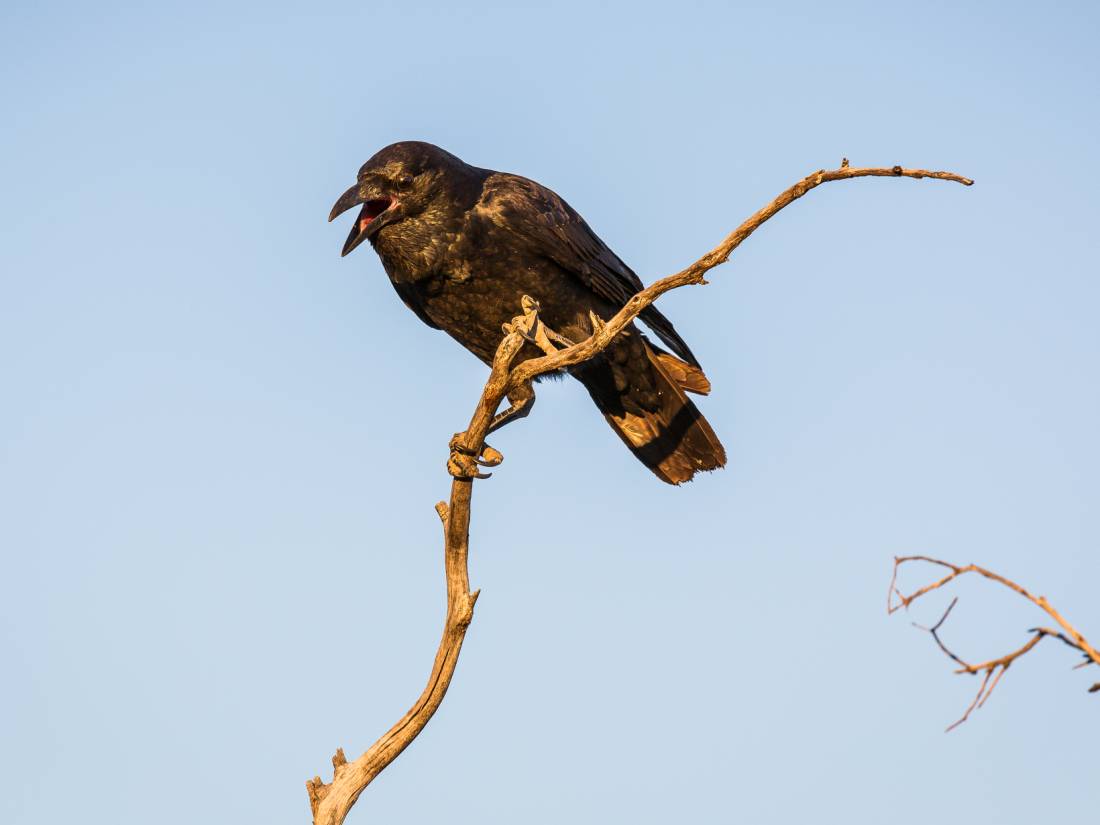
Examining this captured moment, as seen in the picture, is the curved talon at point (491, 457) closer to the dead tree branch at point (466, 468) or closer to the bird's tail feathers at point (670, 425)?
the dead tree branch at point (466, 468)

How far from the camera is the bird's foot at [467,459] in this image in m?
5.27

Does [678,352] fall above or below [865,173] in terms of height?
above

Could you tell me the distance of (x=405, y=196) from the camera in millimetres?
6297

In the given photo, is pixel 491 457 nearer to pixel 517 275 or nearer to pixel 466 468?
pixel 466 468

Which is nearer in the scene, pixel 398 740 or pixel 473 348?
pixel 398 740

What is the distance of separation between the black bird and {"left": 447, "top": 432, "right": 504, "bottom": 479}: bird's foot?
582 mm

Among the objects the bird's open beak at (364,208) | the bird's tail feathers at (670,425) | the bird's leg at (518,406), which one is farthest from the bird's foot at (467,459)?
the bird's tail feathers at (670,425)

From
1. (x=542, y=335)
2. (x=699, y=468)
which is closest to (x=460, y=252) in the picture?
(x=542, y=335)

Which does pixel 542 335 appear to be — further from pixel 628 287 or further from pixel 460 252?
pixel 628 287

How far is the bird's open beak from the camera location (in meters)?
6.14

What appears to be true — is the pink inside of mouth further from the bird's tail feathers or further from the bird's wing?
the bird's tail feathers

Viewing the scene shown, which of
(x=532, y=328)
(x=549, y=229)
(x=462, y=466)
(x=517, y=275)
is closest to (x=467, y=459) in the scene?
(x=462, y=466)

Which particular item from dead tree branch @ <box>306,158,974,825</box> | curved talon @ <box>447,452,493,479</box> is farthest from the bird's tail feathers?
curved talon @ <box>447,452,493,479</box>

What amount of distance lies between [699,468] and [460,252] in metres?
1.91
